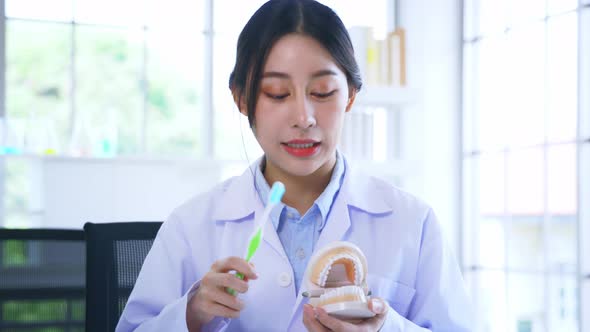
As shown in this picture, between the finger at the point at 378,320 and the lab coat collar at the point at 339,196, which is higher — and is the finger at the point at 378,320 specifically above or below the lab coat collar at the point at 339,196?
below

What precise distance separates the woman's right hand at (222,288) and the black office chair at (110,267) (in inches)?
18.2

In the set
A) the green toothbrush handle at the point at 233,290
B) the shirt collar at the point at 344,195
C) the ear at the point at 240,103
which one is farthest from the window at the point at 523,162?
the green toothbrush handle at the point at 233,290

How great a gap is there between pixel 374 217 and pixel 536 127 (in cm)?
229

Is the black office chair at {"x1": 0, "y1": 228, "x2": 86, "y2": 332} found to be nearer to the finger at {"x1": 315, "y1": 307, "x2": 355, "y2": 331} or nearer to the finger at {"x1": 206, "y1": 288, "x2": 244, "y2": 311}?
the finger at {"x1": 206, "y1": 288, "x2": 244, "y2": 311}

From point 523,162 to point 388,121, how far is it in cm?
99

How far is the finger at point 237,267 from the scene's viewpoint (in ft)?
3.18

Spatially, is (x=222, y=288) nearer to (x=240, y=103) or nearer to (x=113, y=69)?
(x=240, y=103)

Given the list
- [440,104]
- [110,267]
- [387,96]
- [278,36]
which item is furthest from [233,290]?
[440,104]

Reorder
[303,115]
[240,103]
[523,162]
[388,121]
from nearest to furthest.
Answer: [303,115] → [240,103] → [523,162] → [388,121]

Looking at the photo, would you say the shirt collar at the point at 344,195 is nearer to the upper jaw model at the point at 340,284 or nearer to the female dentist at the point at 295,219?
the female dentist at the point at 295,219

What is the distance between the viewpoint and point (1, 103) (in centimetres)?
360

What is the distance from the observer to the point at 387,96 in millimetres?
3672

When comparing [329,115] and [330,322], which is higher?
[329,115]

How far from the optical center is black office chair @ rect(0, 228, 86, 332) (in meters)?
1.67
